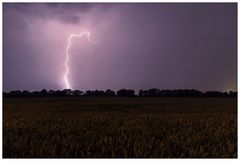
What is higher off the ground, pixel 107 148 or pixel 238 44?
pixel 238 44

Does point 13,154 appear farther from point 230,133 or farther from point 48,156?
point 230,133

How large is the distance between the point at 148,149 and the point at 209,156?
3.41ft

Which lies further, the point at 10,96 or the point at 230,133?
the point at 10,96

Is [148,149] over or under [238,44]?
under

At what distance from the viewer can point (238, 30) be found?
210 inches

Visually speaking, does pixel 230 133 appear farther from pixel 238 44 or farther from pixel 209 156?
pixel 238 44

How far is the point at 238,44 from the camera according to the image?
5250mm

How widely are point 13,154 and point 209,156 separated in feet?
10.7

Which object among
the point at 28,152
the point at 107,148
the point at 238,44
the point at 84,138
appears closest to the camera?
the point at 238,44

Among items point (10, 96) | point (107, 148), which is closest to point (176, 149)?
point (107, 148)

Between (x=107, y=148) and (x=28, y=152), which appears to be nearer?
(x=28, y=152)

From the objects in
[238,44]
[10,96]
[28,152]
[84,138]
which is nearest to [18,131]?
[84,138]

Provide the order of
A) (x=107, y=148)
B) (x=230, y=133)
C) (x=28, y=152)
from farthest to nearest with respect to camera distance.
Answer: (x=230, y=133) → (x=107, y=148) → (x=28, y=152)

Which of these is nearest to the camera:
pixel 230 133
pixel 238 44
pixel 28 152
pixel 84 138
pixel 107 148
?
pixel 238 44
